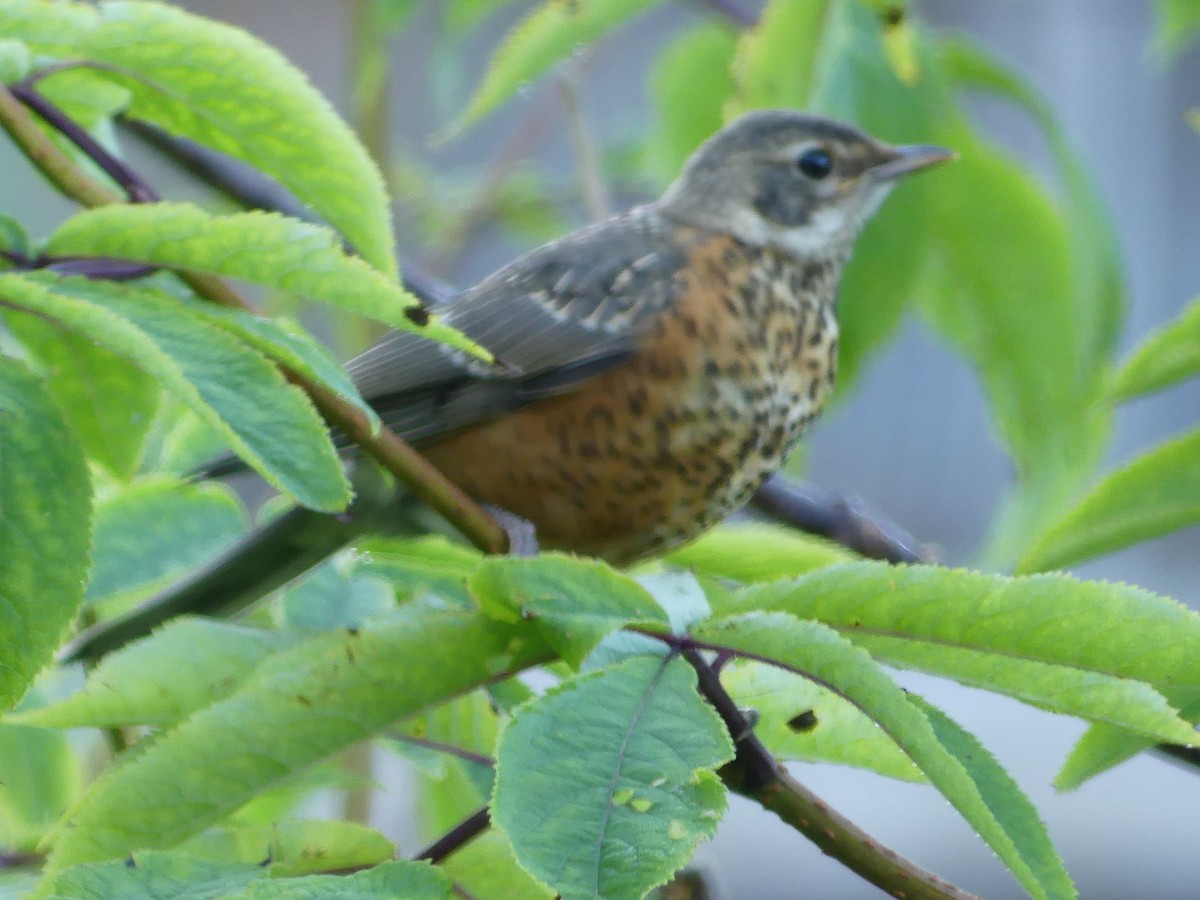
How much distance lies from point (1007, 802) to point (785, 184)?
1.52m

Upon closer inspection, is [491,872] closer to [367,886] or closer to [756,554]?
[367,886]

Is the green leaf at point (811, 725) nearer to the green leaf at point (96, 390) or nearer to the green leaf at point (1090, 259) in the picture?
the green leaf at point (96, 390)

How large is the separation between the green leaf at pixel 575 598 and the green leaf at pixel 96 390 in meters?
0.36

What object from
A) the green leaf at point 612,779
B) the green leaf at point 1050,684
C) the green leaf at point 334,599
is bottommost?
the green leaf at point 334,599

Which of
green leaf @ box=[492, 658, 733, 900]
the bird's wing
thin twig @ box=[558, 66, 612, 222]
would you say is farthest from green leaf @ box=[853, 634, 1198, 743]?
thin twig @ box=[558, 66, 612, 222]

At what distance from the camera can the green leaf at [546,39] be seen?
1687 mm

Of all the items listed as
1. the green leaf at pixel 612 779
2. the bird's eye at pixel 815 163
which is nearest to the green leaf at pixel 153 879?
the green leaf at pixel 612 779

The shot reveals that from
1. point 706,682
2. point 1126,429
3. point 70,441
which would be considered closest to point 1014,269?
point 706,682

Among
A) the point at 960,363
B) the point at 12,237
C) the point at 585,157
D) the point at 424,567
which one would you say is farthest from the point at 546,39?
the point at 960,363

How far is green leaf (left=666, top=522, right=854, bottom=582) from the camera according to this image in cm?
132

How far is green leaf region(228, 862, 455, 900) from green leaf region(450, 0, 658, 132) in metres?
0.94

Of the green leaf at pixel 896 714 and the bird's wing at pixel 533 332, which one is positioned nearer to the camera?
the green leaf at pixel 896 714

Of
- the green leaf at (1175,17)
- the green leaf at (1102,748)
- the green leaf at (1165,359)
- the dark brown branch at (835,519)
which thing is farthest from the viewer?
the green leaf at (1175,17)

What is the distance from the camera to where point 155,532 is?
4.78 ft
